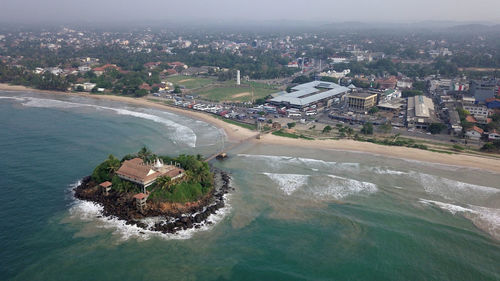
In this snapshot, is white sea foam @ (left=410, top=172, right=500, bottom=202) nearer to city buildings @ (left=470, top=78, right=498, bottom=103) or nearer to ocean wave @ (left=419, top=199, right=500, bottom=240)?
ocean wave @ (left=419, top=199, right=500, bottom=240)

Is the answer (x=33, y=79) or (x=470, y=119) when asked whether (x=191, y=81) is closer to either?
(x=33, y=79)

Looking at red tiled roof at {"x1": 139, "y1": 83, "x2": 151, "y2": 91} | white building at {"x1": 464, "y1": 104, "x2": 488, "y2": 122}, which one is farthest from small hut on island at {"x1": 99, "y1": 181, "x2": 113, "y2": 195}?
white building at {"x1": 464, "y1": 104, "x2": 488, "y2": 122}

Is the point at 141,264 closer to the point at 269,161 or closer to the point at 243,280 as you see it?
the point at 243,280

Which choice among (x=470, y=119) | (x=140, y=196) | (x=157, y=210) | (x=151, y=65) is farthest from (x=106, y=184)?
(x=151, y=65)

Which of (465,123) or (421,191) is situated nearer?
(421,191)

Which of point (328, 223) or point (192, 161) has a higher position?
point (192, 161)

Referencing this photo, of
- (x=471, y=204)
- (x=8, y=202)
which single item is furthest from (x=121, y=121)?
(x=471, y=204)
